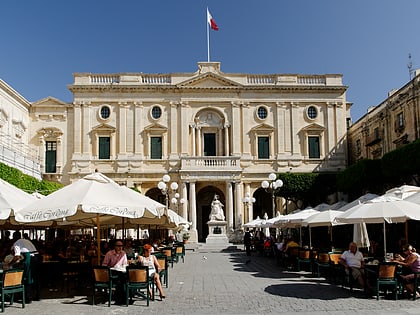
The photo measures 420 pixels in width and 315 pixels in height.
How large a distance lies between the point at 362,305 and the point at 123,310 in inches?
189

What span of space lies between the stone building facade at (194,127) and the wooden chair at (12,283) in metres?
30.7

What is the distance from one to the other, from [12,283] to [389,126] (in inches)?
1254

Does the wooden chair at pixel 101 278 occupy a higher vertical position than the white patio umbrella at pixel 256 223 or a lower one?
lower

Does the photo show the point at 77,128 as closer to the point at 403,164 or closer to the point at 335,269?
the point at 403,164

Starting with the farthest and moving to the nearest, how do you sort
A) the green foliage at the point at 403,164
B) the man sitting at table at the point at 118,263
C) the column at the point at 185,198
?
1. the column at the point at 185,198
2. the green foliage at the point at 403,164
3. the man sitting at table at the point at 118,263

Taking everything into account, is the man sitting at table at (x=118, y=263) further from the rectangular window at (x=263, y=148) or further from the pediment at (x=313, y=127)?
the pediment at (x=313, y=127)

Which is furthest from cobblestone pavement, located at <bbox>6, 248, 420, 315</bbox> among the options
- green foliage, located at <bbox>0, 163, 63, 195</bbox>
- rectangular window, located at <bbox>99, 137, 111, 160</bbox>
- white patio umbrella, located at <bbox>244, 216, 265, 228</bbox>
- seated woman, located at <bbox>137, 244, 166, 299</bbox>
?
rectangular window, located at <bbox>99, 137, 111, 160</bbox>

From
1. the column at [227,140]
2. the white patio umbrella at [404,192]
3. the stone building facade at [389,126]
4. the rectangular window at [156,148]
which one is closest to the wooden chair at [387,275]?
the white patio umbrella at [404,192]

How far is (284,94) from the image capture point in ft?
142

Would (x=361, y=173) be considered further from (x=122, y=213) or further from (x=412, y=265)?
(x=122, y=213)

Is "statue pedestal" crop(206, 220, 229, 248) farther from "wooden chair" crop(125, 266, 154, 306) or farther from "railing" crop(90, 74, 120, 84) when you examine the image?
"wooden chair" crop(125, 266, 154, 306)

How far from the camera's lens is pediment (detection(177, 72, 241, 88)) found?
1665 inches

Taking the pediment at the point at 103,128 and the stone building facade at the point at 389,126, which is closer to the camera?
the stone building facade at the point at 389,126

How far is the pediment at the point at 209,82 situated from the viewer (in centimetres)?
4228
